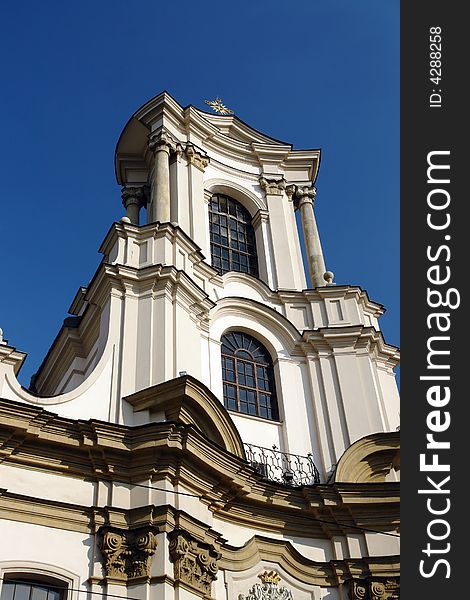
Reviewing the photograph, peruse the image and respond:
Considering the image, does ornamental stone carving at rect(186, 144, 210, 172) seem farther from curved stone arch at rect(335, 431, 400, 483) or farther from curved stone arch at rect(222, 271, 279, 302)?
curved stone arch at rect(335, 431, 400, 483)

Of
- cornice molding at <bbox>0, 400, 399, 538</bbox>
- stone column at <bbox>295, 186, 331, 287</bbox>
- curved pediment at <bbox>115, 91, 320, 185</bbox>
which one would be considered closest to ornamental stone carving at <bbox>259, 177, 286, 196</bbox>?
stone column at <bbox>295, 186, 331, 287</bbox>

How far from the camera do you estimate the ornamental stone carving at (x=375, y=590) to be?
1364 centimetres

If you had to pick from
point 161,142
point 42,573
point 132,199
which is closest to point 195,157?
point 161,142

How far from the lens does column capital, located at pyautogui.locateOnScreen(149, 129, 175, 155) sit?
20328 mm

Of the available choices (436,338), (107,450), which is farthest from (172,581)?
(436,338)

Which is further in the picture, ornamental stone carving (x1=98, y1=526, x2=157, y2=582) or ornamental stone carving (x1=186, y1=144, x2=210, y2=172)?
ornamental stone carving (x1=186, y1=144, x2=210, y2=172)

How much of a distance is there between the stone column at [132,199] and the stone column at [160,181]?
69.8 inches

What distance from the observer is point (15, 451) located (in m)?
12.0

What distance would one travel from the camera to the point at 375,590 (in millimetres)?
13656

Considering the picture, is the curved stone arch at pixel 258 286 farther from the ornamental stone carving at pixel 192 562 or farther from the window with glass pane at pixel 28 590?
the window with glass pane at pixel 28 590

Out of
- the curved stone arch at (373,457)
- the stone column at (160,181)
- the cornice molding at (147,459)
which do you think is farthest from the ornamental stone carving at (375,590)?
the stone column at (160,181)

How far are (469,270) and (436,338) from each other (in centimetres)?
97

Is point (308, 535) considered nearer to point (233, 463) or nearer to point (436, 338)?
point (233, 463)

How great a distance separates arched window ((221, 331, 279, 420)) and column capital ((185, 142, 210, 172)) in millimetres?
5414
